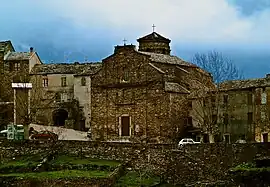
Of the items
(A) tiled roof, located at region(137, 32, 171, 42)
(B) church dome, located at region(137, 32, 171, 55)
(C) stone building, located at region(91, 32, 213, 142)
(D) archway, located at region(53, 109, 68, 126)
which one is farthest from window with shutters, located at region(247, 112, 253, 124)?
(D) archway, located at region(53, 109, 68, 126)

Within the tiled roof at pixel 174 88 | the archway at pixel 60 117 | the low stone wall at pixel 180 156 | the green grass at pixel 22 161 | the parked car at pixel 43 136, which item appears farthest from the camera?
the archway at pixel 60 117

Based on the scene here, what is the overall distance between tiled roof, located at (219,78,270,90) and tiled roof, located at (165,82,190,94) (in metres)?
3.70

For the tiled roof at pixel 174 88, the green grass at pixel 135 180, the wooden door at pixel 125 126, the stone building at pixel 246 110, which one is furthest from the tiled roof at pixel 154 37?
the green grass at pixel 135 180

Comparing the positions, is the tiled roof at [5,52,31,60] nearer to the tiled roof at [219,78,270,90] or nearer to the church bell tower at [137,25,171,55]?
the church bell tower at [137,25,171,55]

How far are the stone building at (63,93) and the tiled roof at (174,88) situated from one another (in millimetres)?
18642

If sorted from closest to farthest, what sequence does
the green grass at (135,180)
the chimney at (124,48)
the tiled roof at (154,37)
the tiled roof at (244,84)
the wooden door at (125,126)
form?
the green grass at (135,180) < the tiled roof at (244,84) < the chimney at (124,48) < the wooden door at (125,126) < the tiled roof at (154,37)

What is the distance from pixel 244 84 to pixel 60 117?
96.0ft

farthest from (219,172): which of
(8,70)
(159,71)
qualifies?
(8,70)

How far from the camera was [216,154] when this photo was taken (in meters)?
45.8

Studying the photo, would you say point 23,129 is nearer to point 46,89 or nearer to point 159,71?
point 159,71

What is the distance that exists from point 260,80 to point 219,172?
82.8 feet

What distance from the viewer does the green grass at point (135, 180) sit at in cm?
4397

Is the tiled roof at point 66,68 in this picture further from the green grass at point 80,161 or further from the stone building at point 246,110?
the green grass at point 80,161

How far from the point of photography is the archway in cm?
8819
